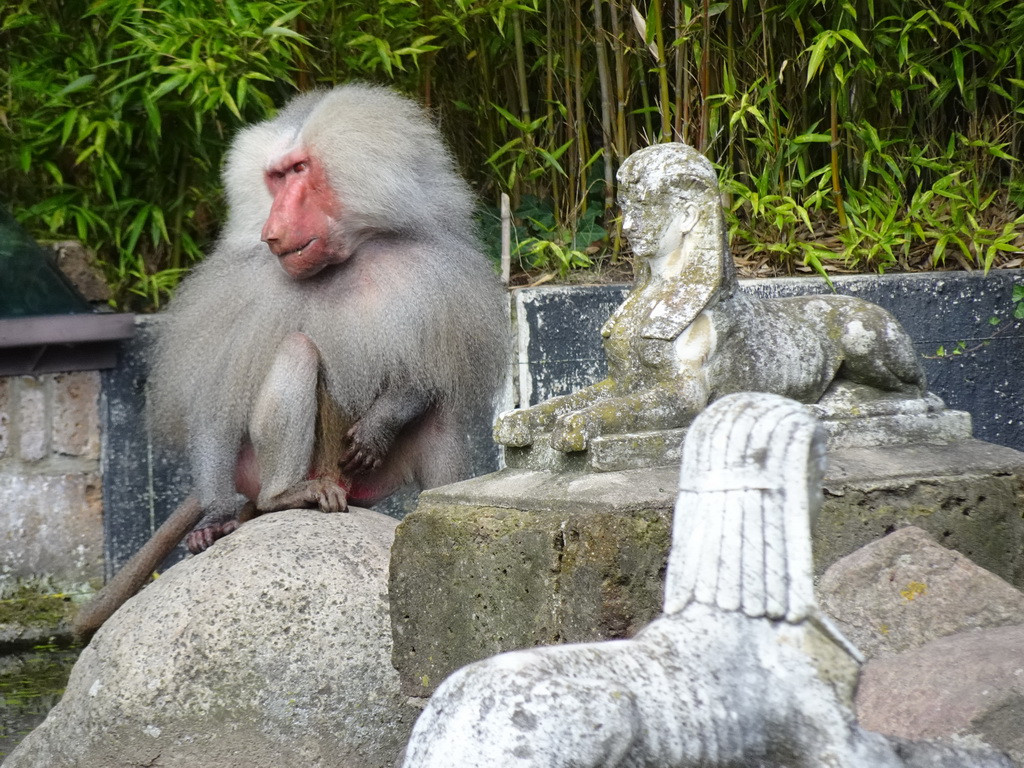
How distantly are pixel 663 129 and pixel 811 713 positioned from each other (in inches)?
143

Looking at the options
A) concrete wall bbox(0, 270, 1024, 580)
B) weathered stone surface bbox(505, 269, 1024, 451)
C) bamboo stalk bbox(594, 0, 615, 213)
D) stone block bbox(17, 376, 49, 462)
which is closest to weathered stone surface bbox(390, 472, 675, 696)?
weathered stone surface bbox(505, 269, 1024, 451)

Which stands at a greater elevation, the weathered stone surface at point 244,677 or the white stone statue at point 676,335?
the white stone statue at point 676,335

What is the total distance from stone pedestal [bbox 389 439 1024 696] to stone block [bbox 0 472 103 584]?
2.57 metres

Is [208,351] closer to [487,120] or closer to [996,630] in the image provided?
[487,120]

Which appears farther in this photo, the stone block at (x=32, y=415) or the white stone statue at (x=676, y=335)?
the stone block at (x=32, y=415)

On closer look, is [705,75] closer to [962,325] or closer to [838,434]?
[962,325]

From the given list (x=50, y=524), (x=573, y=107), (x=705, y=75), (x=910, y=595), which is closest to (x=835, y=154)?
(x=705, y=75)

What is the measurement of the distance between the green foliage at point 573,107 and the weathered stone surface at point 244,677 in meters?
1.91

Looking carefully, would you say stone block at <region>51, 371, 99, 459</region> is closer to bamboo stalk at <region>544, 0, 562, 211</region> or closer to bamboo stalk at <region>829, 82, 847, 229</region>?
bamboo stalk at <region>544, 0, 562, 211</region>

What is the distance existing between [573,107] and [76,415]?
231 cm

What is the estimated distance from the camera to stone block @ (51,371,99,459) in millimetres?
5367

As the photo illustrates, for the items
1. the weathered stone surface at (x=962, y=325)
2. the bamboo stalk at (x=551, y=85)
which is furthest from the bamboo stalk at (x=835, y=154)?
the bamboo stalk at (x=551, y=85)

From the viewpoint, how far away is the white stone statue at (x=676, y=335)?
117 inches

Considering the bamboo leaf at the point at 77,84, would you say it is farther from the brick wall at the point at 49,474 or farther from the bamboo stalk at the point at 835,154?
the bamboo stalk at the point at 835,154
